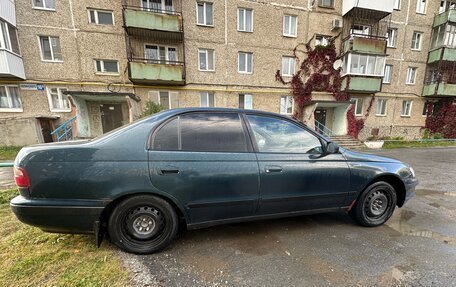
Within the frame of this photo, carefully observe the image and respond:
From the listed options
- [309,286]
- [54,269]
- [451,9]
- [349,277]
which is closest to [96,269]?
[54,269]

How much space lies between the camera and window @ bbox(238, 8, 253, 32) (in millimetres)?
12547

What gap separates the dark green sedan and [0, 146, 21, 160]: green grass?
10.1m

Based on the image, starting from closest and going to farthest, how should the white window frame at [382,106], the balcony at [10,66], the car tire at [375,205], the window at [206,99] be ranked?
the car tire at [375,205]
the balcony at [10,66]
the window at [206,99]
the white window frame at [382,106]

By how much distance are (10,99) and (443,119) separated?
31.5 metres

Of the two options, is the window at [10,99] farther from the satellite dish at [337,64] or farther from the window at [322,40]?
the satellite dish at [337,64]

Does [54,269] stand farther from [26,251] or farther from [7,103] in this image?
[7,103]

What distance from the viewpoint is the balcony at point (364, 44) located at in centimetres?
1331

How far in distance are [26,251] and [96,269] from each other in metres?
1.05

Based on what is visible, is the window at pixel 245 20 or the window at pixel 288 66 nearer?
the window at pixel 245 20

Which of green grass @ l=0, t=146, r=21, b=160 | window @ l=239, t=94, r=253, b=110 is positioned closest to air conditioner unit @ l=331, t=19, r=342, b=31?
window @ l=239, t=94, r=253, b=110

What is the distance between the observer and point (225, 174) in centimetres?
225

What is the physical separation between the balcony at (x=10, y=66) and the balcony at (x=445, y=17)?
95.8 feet

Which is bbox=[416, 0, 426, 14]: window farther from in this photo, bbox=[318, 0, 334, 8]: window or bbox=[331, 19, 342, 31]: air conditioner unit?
bbox=[318, 0, 334, 8]: window

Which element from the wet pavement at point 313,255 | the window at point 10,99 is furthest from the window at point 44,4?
the wet pavement at point 313,255
